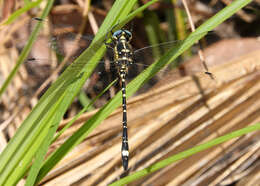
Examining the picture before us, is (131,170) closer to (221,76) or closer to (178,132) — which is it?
(178,132)

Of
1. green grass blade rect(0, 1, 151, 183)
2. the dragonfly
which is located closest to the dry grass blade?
the dragonfly

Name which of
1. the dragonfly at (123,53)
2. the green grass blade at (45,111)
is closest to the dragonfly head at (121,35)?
the dragonfly at (123,53)

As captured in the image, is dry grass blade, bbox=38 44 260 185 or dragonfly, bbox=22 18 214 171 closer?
dry grass blade, bbox=38 44 260 185

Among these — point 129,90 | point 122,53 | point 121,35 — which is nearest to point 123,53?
point 122,53

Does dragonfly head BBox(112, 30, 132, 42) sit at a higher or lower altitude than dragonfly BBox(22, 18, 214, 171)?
higher

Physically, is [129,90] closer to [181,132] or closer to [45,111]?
[45,111]

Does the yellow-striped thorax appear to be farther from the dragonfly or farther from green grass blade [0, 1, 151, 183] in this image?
green grass blade [0, 1, 151, 183]

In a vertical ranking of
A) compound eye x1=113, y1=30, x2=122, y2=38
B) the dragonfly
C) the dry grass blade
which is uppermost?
compound eye x1=113, y1=30, x2=122, y2=38

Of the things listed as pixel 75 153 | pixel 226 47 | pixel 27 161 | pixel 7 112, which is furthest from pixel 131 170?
pixel 226 47

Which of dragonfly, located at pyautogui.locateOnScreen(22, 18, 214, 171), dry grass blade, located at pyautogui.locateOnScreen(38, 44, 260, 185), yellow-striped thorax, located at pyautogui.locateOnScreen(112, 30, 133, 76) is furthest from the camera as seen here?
yellow-striped thorax, located at pyautogui.locateOnScreen(112, 30, 133, 76)
